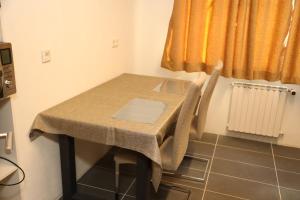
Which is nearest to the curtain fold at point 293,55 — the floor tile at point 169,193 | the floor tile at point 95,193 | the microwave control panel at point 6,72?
the floor tile at point 169,193

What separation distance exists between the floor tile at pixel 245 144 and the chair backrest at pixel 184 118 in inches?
53.7

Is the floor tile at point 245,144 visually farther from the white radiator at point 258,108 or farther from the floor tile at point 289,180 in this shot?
the floor tile at point 289,180

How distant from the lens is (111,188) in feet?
7.72

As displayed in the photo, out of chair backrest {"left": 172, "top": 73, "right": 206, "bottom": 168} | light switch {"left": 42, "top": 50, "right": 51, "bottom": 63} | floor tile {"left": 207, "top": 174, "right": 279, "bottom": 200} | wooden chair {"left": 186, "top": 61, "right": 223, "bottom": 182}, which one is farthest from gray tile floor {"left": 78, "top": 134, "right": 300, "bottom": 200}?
light switch {"left": 42, "top": 50, "right": 51, "bottom": 63}

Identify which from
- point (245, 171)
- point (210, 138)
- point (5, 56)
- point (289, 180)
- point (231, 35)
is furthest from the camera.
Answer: point (210, 138)

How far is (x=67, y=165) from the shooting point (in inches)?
77.7

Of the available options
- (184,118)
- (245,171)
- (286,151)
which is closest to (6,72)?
(184,118)

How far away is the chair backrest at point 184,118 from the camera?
1.66 metres

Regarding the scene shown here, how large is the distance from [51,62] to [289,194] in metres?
2.09

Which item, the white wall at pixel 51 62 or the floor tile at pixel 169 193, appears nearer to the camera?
the white wall at pixel 51 62

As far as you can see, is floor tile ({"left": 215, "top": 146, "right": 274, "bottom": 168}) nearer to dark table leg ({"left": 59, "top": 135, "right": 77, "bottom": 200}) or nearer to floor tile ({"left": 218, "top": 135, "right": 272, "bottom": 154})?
floor tile ({"left": 218, "top": 135, "right": 272, "bottom": 154})

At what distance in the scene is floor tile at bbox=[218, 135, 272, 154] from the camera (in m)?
3.04

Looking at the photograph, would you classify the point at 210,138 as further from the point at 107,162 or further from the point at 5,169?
the point at 5,169

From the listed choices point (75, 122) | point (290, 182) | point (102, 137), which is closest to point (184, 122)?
point (102, 137)
